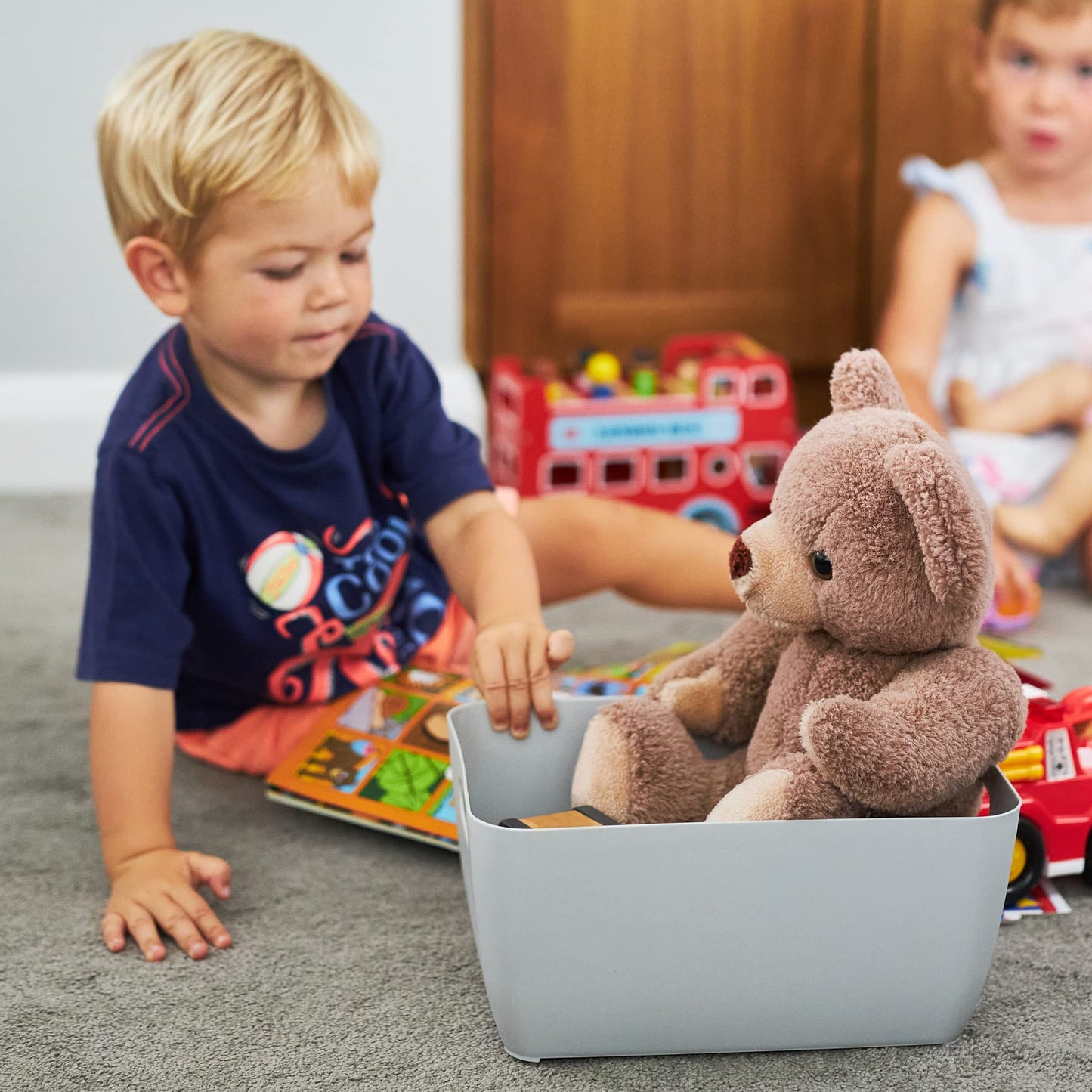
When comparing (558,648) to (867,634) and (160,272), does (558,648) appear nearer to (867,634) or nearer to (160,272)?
(867,634)

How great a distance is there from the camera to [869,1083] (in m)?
0.60

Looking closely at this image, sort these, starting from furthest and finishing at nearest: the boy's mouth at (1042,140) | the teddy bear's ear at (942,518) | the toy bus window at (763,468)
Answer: the toy bus window at (763,468) → the boy's mouth at (1042,140) → the teddy bear's ear at (942,518)

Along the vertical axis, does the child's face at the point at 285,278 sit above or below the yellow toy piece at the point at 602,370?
above

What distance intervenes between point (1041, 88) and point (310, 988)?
1126mm

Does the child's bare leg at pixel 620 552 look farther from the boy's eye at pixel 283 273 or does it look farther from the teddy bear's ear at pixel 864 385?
the teddy bear's ear at pixel 864 385

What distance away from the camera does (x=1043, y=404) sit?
→ 4.42 feet

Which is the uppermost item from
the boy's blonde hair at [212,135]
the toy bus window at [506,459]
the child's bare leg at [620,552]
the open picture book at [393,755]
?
the boy's blonde hair at [212,135]

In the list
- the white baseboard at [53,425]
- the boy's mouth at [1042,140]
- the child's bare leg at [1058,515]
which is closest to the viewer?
the child's bare leg at [1058,515]

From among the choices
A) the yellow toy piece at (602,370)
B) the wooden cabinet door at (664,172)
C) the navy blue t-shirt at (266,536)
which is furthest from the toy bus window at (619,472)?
the navy blue t-shirt at (266,536)

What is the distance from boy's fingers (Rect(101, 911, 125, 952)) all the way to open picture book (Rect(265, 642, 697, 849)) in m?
0.14

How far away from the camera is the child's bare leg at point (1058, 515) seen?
4.17 ft

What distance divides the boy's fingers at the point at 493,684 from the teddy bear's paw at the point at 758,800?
0.14 m

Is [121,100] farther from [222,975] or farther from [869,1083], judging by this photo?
[869,1083]

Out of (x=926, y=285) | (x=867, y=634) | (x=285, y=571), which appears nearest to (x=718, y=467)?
(x=926, y=285)
